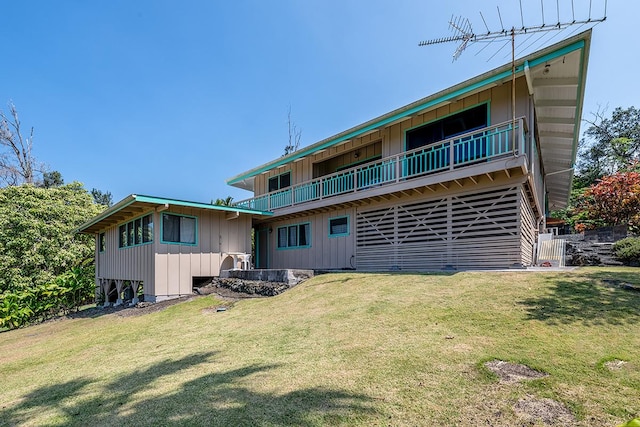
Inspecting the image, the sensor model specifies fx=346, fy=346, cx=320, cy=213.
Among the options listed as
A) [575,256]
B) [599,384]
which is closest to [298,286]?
[599,384]

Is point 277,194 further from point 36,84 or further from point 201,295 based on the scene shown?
point 36,84

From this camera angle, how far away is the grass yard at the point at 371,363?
Answer: 2.92m

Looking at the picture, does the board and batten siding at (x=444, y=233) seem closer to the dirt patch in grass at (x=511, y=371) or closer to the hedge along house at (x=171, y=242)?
the hedge along house at (x=171, y=242)

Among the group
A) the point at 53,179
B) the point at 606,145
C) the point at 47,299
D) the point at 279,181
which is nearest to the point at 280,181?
the point at 279,181

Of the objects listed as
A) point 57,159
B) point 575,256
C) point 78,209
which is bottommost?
point 575,256

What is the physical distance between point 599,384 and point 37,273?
21.2 m

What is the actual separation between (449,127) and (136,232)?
11.6 metres

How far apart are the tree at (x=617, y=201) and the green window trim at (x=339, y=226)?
12.4m

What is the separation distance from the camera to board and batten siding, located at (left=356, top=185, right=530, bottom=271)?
8.87 m

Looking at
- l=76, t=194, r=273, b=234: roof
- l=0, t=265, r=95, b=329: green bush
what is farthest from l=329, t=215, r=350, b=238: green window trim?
l=0, t=265, r=95, b=329: green bush

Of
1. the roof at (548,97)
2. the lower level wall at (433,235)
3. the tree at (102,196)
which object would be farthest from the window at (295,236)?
the tree at (102,196)

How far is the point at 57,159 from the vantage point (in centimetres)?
3027

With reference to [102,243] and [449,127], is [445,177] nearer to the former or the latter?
[449,127]

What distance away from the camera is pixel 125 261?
45.1 feet
